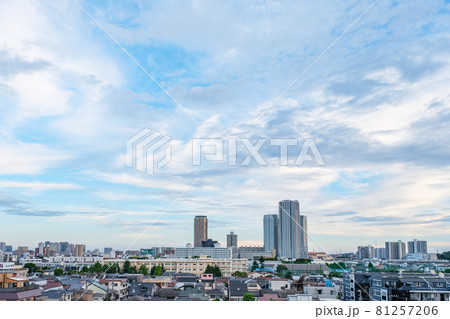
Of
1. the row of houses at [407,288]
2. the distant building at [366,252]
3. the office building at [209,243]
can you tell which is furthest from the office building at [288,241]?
the row of houses at [407,288]

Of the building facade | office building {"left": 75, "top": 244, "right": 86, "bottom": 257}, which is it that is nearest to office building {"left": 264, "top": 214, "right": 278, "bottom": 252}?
the building facade

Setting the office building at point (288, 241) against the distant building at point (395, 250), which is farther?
the office building at point (288, 241)

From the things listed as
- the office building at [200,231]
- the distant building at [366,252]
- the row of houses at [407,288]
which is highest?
the office building at [200,231]

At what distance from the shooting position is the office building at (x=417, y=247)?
1630 centimetres

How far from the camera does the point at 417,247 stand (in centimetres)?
1664

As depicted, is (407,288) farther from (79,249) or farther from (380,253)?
(79,249)

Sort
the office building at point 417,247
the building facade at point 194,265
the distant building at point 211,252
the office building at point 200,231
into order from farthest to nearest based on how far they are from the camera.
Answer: the office building at point 417,247 < the distant building at point 211,252 < the office building at point 200,231 < the building facade at point 194,265

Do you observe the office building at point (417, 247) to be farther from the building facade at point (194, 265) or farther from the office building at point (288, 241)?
the building facade at point (194, 265)

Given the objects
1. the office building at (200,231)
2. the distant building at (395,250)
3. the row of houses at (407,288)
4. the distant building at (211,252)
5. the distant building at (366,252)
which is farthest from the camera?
the distant building at (366,252)

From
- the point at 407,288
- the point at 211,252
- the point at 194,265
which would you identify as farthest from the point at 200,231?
the point at 407,288

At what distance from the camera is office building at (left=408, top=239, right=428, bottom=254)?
16297mm
